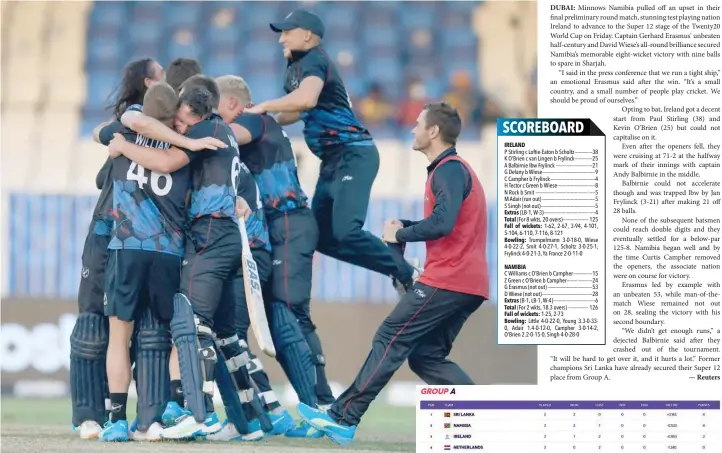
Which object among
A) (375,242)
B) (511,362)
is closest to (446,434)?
(375,242)

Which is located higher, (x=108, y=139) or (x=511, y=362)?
(x=108, y=139)

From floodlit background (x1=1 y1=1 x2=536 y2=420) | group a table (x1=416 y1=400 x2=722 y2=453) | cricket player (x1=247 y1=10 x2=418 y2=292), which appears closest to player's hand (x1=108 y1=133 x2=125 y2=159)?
cricket player (x1=247 y1=10 x2=418 y2=292)

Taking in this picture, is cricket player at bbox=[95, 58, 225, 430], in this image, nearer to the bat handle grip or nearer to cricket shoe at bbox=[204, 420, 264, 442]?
cricket shoe at bbox=[204, 420, 264, 442]

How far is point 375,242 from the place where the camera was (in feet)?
23.6

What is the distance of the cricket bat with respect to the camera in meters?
6.11

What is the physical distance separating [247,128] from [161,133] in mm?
798

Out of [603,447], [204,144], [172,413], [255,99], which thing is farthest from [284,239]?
[255,99]

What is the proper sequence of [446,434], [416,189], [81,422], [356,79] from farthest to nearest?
[356,79], [416,189], [81,422], [446,434]

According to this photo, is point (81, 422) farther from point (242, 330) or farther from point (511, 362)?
point (511, 362)

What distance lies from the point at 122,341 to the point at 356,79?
918 cm

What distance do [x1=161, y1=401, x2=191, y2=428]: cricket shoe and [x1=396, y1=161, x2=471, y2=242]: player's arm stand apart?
1426 mm

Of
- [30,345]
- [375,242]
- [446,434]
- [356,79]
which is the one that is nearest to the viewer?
[446,434]

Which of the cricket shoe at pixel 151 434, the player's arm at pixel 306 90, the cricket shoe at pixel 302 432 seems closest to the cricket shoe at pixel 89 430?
the cricket shoe at pixel 151 434

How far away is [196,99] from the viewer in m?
6.13
